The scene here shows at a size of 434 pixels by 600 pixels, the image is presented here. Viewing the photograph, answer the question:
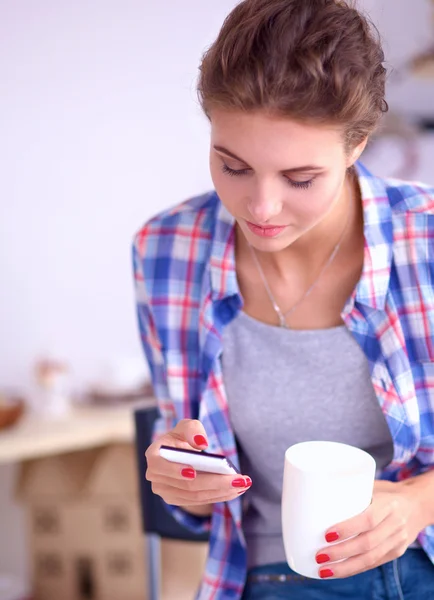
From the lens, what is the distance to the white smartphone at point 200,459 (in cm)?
86

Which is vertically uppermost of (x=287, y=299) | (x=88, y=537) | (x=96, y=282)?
(x=287, y=299)

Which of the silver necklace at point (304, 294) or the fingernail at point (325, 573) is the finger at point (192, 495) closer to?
the fingernail at point (325, 573)

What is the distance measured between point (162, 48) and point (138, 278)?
1.68 metres

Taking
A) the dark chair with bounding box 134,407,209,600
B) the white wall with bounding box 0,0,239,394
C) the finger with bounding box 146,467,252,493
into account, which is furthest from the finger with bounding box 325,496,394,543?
the white wall with bounding box 0,0,239,394

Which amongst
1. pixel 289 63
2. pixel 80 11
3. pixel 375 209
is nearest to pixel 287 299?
pixel 375 209

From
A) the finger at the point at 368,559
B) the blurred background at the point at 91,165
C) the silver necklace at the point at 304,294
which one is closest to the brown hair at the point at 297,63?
the silver necklace at the point at 304,294

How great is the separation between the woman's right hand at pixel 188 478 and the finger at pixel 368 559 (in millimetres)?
124

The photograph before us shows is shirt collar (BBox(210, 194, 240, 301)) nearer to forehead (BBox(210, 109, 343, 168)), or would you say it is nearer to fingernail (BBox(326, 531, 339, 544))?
forehead (BBox(210, 109, 343, 168))

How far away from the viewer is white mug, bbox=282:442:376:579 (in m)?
0.81

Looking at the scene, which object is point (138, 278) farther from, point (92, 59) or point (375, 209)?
point (92, 59)

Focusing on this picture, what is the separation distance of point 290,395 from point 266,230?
256 millimetres

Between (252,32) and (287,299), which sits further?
(287,299)

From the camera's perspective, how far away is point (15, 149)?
98.5 inches

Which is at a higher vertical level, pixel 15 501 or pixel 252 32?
pixel 252 32
